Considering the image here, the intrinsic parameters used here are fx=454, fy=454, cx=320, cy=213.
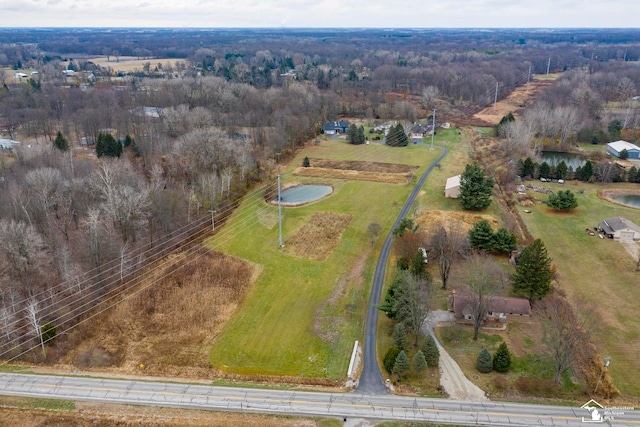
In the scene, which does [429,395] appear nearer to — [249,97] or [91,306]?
[91,306]

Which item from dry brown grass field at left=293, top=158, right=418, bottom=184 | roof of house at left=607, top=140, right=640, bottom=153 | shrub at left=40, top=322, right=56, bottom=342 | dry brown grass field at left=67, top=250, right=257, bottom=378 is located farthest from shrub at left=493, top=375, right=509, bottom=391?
roof of house at left=607, top=140, right=640, bottom=153

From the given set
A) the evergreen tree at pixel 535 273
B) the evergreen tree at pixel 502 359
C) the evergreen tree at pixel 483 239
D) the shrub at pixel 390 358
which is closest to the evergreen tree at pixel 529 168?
the evergreen tree at pixel 483 239

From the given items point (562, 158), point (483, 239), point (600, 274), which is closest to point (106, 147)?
point (483, 239)

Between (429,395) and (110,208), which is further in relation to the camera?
(110,208)

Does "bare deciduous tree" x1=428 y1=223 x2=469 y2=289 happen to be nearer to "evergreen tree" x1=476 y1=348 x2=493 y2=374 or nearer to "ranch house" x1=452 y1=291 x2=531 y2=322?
"ranch house" x1=452 y1=291 x2=531 y2=322

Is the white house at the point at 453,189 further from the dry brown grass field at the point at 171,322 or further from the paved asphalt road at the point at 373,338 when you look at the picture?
the dry brown grass field at the point at 171,322

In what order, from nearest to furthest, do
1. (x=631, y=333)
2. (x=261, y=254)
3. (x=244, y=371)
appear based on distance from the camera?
(x=244, y=371)
(x=631, y=333)
(x=261, y=254)

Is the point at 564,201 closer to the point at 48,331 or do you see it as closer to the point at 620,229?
the point at 620,229

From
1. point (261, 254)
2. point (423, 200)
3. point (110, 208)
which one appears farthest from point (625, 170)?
point (110, 208)
